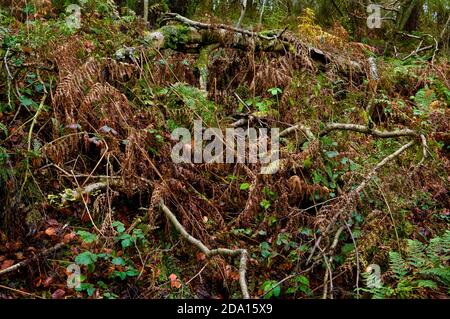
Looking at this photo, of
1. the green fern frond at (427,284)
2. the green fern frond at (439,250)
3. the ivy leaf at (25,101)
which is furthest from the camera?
the ivy leaf at (25,101)

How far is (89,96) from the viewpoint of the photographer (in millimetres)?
4043

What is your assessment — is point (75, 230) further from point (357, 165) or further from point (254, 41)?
point (254, 41)

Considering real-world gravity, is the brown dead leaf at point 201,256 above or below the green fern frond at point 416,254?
below

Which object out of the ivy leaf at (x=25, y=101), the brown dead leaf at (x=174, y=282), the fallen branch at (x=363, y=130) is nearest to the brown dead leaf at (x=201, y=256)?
the brown dead leaf at (x=174, y=282)

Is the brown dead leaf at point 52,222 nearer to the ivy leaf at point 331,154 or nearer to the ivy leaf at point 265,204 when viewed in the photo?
the ivy leaf at point 265,204

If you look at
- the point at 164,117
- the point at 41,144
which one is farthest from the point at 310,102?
the point at 41,144

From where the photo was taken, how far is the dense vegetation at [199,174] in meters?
3.37

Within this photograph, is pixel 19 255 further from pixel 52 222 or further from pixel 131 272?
pixel 131 272

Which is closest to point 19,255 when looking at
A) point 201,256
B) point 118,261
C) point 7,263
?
point 7,263

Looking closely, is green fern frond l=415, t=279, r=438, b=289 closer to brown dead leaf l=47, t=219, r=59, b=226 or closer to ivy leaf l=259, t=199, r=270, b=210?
ivy leaf l=259, t=199, r=270, b=210

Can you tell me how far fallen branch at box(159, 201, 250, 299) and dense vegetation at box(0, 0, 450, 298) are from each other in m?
0.02

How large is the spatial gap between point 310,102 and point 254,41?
3.77 ft

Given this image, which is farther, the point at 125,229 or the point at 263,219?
the point at 263,219

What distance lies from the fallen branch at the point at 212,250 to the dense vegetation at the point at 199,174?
16 mm
